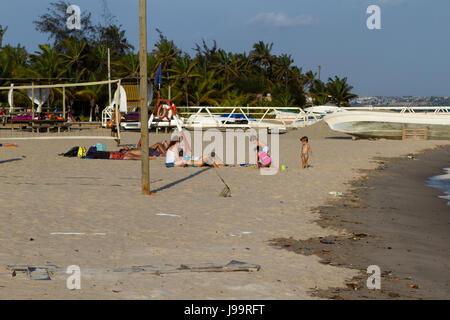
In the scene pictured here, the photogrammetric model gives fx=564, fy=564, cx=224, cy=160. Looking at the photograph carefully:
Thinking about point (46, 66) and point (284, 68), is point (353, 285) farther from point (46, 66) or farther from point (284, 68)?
point (284, 68)

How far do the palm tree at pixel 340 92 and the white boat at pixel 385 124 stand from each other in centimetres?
3653

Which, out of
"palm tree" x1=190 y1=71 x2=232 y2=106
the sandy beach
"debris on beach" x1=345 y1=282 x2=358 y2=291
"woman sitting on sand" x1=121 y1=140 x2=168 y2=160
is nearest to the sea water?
the sandy beach

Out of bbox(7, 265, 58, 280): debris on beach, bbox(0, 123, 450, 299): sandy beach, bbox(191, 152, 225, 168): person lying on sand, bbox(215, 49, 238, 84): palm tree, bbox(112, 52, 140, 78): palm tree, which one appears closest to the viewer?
bbox(0, 123, 450, 299): sandy beach

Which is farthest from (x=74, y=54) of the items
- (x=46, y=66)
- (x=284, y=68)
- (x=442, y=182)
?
(x=442, y=182)

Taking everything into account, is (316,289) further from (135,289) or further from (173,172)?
(173,172)

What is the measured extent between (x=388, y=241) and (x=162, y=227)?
3.11 m

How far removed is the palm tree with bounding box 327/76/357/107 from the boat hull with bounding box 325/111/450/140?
120 feet

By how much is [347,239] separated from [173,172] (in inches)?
294

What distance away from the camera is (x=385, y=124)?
28953 mm

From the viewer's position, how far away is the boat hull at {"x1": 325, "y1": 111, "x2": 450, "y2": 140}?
1133 inches

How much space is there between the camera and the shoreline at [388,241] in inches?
214

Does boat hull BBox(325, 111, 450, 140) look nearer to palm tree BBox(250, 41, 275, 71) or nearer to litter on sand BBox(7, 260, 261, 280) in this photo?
litter on sand BBox(7, 260, 261, 280)
